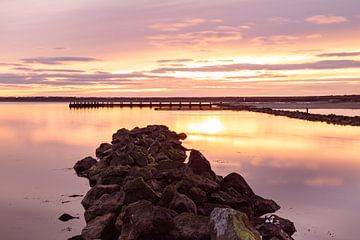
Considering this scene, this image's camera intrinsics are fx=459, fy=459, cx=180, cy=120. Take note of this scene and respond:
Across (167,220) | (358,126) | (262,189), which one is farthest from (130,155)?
(358,126)

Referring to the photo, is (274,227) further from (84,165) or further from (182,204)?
(84,165)

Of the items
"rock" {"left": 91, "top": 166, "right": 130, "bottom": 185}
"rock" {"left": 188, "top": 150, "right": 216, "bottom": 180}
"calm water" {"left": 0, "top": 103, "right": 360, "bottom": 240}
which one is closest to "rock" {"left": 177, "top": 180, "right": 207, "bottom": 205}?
"calm water" {"left": 0, "top": 103, "right": 360, "bottom": 240}

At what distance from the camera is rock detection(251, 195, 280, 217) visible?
14.0 m

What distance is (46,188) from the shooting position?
18.5 metres

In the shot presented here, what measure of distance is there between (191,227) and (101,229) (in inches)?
94.3

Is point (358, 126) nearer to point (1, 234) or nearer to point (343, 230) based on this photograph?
point (343, 230)

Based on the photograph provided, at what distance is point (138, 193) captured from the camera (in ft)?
41.3

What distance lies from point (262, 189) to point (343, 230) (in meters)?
5.50

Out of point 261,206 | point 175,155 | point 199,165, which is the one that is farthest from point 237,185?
point 175,155

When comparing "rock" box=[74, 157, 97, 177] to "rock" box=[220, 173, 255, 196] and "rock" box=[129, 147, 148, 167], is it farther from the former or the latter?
"rock" box=[220, 173, 255, 196]

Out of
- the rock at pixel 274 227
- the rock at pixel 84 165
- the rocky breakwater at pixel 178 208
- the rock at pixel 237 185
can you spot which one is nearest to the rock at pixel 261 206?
the rocky breakwater at pixel 178 208

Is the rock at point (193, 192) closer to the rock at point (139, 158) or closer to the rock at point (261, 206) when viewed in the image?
the rock at point (261, 206)

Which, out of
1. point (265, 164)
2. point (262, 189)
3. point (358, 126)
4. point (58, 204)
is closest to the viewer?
point (58, 204)

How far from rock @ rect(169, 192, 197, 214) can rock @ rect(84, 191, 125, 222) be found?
153cm
